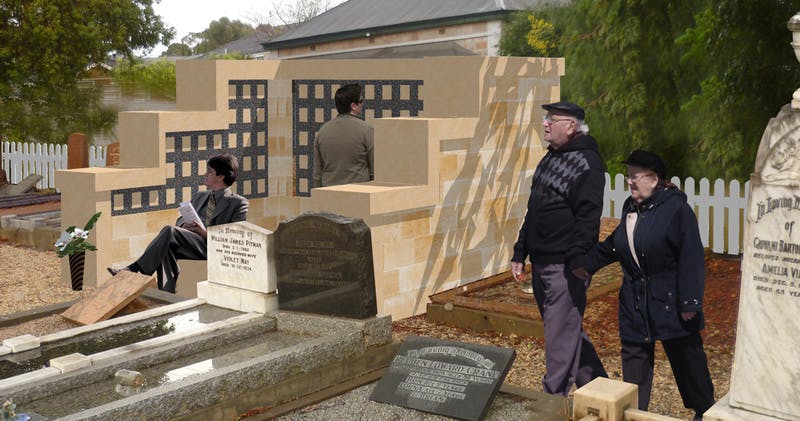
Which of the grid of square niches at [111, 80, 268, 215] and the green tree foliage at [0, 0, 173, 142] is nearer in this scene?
the grid of square niches at [111, 80, 268, 215]

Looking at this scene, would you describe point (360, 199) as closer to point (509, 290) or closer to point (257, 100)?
point (509, 290)

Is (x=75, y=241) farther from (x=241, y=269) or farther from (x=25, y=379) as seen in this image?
(x=25, y=379)

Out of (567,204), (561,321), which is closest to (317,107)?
(567,204)

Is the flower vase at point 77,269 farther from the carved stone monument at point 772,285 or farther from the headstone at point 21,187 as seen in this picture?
the headstone at point 21,187

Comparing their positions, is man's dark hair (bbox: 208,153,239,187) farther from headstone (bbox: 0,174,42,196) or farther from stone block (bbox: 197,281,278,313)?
headstone (bbox: 0,174,42,196)

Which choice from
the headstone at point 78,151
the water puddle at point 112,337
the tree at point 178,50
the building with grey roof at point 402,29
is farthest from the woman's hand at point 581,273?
the tree at point 178,50

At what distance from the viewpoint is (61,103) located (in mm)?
33625

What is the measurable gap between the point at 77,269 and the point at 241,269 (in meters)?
3.30

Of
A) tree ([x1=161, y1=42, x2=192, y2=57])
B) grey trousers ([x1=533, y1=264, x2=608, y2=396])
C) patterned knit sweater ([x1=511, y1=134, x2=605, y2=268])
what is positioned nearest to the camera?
patterned knit sweater ([x1=511, y1=134, x2=605, y2=268])

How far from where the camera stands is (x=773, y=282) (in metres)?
5.64

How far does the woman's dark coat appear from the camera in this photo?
6480 millimetres

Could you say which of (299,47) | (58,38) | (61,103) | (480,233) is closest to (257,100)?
(480,233)

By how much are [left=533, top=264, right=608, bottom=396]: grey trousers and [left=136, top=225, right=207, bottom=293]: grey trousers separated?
3988 mm

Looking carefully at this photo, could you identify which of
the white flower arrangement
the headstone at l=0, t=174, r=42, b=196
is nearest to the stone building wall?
the white flower arrangement
